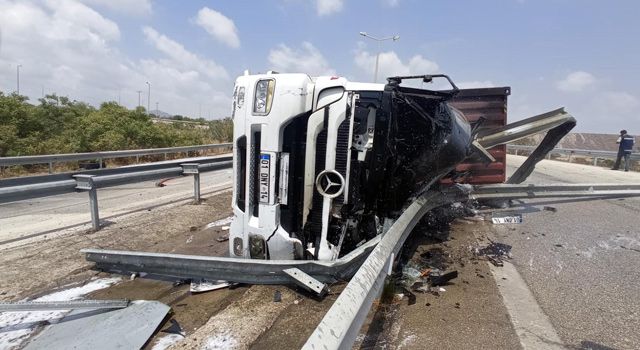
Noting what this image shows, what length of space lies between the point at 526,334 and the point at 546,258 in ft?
7.00

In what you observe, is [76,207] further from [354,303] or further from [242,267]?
[354,303]

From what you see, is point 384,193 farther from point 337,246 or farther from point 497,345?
point 497,345

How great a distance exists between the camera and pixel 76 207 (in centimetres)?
721

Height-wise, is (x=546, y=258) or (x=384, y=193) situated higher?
(x=384, y=193)

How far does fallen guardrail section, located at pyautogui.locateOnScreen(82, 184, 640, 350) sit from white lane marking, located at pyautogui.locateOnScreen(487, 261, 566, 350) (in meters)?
1.00

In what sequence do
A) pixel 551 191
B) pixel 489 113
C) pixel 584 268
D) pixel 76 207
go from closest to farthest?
pixel 584 268, pixel 76 207, pixel 551 191, pixel 489 113

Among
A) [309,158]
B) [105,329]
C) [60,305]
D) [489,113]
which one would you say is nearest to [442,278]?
[309,158]

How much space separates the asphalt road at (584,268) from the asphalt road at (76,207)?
5743 millimetres

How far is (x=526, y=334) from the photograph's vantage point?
2730 mm

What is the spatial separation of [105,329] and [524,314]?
3.07 m

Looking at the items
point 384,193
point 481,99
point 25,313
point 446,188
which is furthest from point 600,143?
point 25,313

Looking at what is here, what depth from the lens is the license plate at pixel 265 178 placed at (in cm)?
341

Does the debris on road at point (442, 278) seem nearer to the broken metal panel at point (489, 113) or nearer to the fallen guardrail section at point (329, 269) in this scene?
the fallen guardrail section at point (329, 269)

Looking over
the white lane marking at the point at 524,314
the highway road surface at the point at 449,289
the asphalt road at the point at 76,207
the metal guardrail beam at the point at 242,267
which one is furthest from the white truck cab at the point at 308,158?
the asphalt road at the point at 76,207
